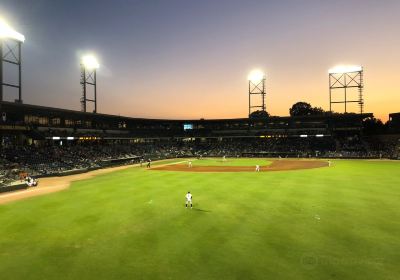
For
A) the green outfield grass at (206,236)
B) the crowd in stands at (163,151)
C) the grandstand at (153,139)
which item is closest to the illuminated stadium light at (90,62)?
the grandstand at (153,139)

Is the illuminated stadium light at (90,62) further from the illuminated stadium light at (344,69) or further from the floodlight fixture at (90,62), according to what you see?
the illuminated stadium light at (344,69)

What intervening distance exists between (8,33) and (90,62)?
2102cm

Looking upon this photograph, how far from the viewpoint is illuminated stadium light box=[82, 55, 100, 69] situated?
241ft

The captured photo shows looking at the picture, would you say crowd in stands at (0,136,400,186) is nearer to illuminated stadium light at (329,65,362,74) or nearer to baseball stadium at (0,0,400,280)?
baseball stadium at (0,0,400,280)

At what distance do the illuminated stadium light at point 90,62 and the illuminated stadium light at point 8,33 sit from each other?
16356 mm

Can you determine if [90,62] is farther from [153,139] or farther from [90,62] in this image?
[153,139]

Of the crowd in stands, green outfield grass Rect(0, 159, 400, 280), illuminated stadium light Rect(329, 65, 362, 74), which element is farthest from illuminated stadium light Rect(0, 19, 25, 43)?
illuminated stadium light Rect(329, 65, 362, 74)

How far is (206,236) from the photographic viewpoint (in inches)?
665

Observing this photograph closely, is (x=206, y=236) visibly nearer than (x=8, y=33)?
Yes

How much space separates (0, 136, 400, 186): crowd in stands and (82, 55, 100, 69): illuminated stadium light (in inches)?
706

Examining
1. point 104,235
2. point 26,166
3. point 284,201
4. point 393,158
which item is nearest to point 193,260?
point 104,235

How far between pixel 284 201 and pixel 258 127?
7791cm

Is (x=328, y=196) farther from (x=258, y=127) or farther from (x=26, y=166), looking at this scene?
(x=258, y=127)

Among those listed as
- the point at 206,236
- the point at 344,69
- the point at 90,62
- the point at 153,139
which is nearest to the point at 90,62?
the point at 90,62
